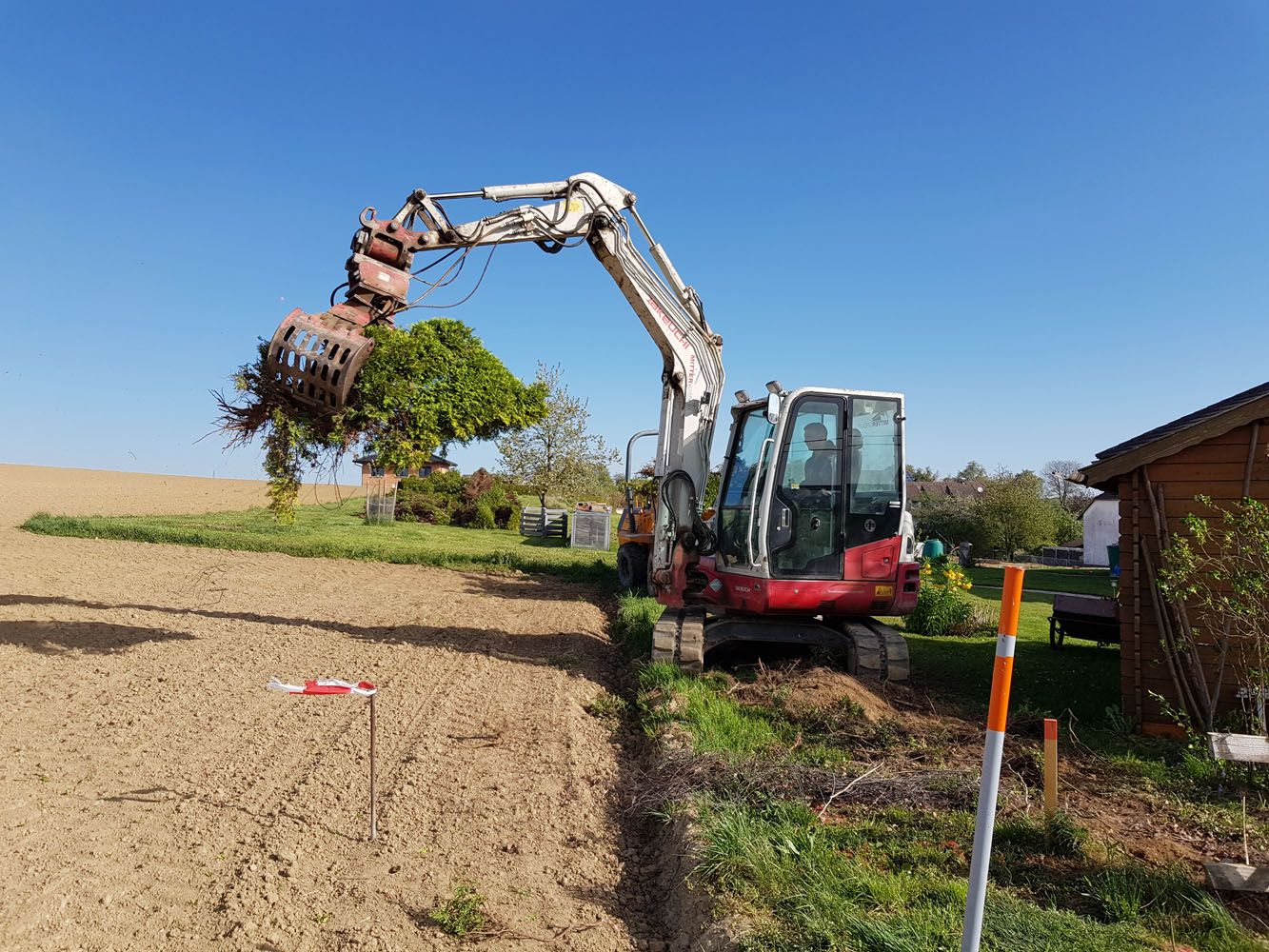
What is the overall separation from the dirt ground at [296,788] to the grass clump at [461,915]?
1.6 inches

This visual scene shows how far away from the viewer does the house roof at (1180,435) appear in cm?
661

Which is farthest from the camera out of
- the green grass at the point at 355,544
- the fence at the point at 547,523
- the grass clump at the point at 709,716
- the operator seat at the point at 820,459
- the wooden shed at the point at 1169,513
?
the fence at the point at 547,523

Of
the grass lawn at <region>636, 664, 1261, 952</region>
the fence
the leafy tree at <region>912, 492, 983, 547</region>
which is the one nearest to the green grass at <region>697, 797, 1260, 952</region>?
the grass lawn at <region>636, 664, 1261, 952</region>

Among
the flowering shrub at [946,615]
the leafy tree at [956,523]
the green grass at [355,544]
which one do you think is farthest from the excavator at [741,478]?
the leafy tree at [956,523]

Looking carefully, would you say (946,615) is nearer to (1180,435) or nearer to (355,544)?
(1180,435)

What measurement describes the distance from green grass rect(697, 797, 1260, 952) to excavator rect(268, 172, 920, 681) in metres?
3.60

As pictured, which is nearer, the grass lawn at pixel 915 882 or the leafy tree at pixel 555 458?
the grass lawn at pixel 915 882

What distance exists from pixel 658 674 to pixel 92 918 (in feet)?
16.5

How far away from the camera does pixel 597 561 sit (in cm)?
1980

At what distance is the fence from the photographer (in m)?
27.7

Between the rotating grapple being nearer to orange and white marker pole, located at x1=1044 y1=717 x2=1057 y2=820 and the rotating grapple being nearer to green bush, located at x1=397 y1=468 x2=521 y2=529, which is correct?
orange and white marker pole, located at x1=1044 y1=717 x2=1057 y2=820

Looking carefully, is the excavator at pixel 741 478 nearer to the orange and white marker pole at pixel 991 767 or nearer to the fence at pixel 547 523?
the orange and white marker pole at pixel 991 767

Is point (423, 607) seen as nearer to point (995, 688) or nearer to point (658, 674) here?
point (658, 674)

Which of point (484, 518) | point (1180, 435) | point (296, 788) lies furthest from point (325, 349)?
point (484, 518)
